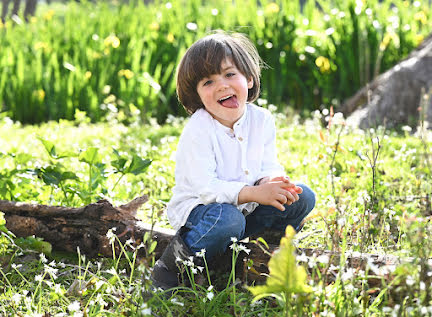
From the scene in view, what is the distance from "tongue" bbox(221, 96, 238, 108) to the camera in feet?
8.66

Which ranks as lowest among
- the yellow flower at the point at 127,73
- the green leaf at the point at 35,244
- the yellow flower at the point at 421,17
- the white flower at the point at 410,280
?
the green leaf at the point at 35,244

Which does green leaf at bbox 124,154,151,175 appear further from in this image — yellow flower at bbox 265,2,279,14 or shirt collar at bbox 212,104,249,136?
yellow flower at bbox 265,2,279,14

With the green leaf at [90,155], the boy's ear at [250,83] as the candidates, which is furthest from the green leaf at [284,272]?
the green leaf at [90,155]

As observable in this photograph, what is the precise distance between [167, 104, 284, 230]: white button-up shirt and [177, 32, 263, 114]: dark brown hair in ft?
0.38

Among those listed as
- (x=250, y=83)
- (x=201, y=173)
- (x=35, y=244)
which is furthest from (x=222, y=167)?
(x=35, y=244)

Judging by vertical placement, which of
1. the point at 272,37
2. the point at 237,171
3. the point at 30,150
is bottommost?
the point at 30,150

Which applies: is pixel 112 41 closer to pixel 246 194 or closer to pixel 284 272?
pixel 246 194

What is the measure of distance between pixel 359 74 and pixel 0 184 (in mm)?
4245

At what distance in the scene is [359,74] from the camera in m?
6.29

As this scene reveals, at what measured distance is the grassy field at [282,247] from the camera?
1835mm

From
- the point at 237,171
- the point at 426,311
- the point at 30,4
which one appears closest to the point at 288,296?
the point at 426,311

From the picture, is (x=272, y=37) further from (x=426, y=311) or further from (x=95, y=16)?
(x=426, y=311)

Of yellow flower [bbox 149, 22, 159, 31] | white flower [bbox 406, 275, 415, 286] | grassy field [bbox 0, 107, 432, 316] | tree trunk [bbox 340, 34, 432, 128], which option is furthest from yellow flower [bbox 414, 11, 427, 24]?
white flower [bbox 406, 275, 415, 286]

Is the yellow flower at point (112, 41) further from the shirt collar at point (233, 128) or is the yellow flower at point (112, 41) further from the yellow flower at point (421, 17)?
the shirt collar at point (233, 128)
